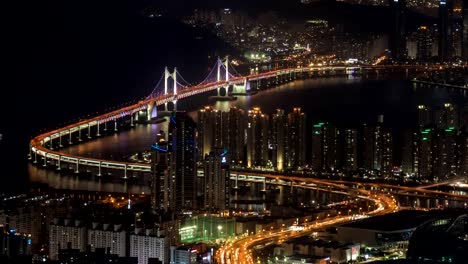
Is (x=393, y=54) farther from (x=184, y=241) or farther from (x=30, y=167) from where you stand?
(x=184, y=241)

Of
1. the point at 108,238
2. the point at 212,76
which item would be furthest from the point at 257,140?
the point at 212,76

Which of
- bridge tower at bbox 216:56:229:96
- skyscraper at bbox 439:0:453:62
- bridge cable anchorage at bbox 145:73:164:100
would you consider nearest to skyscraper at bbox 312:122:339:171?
bridge cable anchorage at bbox 145:73:164:100

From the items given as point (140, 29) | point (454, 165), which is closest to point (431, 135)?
point (454, 165)

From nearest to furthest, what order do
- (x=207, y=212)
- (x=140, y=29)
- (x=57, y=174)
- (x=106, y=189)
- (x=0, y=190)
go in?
(x=207, y=212), (x=0, y=190), (x=106, y=189), (x=57, y=174), (x=140, y=29)

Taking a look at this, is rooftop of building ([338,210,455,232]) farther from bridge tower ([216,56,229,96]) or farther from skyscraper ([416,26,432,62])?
skyscraper ([416,26,432,62])

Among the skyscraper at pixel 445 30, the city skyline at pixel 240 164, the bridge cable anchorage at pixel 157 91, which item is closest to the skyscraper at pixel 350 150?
the city skyline at pixel 240 164

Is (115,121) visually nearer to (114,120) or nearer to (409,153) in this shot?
(114,120)

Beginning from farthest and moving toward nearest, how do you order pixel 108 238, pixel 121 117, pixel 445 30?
1. pixel 445 30
2. pixel 121 117
3. pixel 108 238
